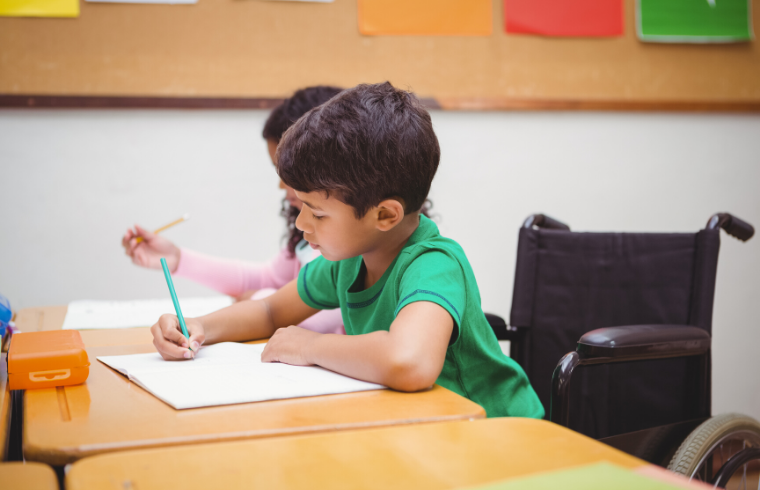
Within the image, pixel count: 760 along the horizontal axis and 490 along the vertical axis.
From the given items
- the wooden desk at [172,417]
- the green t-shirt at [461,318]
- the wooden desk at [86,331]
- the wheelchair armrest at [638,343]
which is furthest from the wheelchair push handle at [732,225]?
the wooden desk at [86,331]

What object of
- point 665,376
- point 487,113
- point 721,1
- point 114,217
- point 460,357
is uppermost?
point 721,1

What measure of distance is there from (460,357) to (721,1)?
1.93 m

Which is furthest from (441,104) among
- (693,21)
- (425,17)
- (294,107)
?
(693,21)

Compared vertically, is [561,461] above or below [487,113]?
below

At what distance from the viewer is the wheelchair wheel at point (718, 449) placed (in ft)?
2.68

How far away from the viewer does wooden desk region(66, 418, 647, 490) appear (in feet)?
1.29

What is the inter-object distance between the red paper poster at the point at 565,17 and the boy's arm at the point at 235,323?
1388 mm

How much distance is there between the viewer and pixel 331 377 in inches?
26.7

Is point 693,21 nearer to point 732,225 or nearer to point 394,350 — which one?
point 732,225

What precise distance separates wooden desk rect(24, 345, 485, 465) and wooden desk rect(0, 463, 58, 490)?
0.16 feet

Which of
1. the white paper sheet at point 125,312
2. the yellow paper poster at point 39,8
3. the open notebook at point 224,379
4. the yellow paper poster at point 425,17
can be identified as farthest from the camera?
the yellow paper poster at point 425,17

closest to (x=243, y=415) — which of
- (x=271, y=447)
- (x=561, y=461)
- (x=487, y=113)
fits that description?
(x=271, y=447)

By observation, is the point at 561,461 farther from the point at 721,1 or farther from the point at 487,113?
the point at 721,1

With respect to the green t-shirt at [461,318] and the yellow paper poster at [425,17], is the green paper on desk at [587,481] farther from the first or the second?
the yellow paper poster at [425,17]
